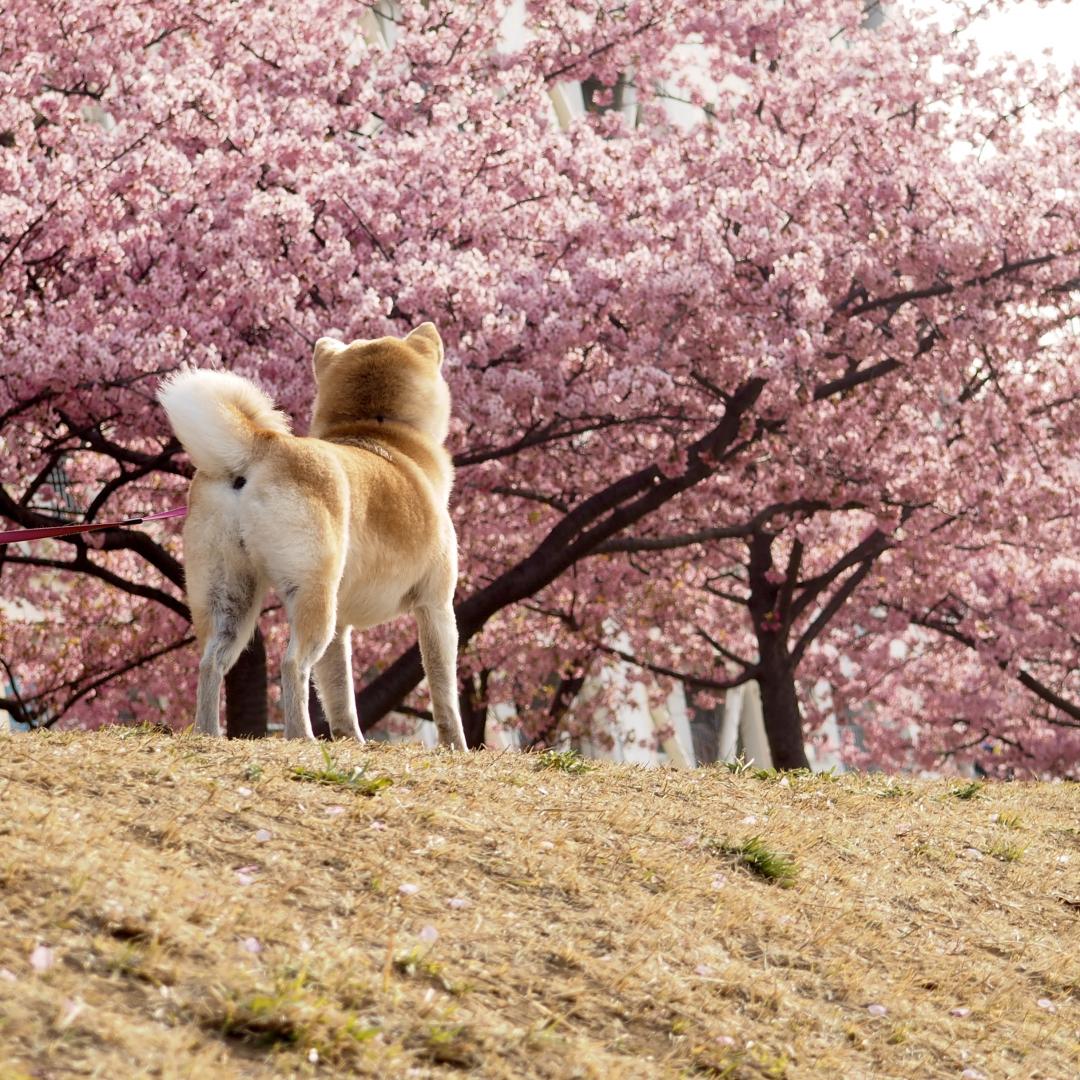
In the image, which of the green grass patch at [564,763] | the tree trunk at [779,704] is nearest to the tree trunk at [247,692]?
the green grass patch at [564,763]

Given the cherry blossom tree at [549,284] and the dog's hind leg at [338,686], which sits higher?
the cherry blossom tree at [549,284]

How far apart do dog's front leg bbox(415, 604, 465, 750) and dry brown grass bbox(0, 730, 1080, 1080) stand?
88 centimetres

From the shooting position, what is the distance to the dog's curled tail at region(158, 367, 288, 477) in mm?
6438

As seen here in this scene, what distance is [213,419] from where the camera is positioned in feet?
21.2

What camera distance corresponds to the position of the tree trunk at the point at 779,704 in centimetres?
1939

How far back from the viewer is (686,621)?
75.3 feet

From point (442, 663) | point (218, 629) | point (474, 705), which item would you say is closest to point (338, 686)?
point (442, 663)

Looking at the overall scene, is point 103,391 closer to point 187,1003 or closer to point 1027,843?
point 1027,843

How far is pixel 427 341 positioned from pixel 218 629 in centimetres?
238

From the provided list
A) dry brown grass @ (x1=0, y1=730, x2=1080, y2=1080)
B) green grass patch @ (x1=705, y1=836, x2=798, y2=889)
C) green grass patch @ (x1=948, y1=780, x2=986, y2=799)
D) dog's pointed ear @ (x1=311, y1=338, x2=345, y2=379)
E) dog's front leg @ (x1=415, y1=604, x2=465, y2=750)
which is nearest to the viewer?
dry brown grass @ (x1=0, y1=730, x2=1080, y2=1080)

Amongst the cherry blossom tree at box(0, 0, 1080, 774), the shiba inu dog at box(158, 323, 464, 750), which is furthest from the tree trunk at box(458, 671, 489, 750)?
the shiba inu dog at box(158, 323, 464, 750)

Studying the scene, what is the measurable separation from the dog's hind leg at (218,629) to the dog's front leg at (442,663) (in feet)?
3.85

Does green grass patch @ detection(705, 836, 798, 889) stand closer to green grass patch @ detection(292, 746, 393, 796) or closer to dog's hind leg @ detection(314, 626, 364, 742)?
green grass patch @ detection(292, 746, 393, 796)

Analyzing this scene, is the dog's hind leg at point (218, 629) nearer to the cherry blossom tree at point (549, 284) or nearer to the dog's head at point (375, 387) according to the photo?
the dog's head at point (375, 387)
